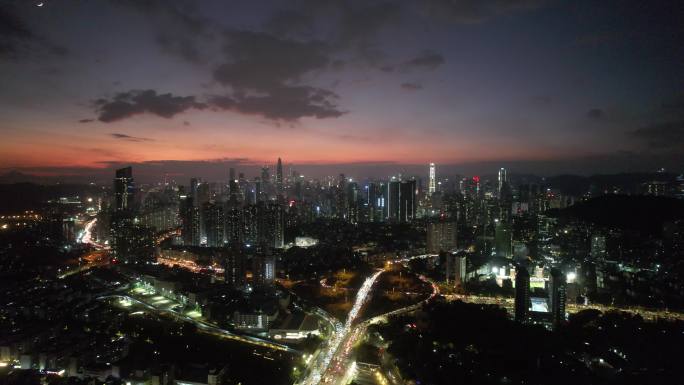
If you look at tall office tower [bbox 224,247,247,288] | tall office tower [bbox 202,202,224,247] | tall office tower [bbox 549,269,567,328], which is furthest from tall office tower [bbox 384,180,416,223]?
tall office tower [bbox 549,269,567,328]

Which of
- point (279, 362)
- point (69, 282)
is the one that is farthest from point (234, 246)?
point (279, 362)

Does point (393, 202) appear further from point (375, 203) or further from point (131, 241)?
point (131, 241)

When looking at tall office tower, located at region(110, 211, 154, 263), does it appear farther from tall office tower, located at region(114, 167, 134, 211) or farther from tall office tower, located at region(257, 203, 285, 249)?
tall office tower, located at region(114, 167, 134, 211)

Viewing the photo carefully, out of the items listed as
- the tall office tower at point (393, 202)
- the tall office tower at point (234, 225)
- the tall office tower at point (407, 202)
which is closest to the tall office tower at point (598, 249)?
the tall office tower at point (407, 202)

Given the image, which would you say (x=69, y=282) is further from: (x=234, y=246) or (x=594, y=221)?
(x=594, y=221)

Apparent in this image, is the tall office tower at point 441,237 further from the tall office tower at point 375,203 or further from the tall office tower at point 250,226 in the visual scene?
the tall office tower at point 375,203
